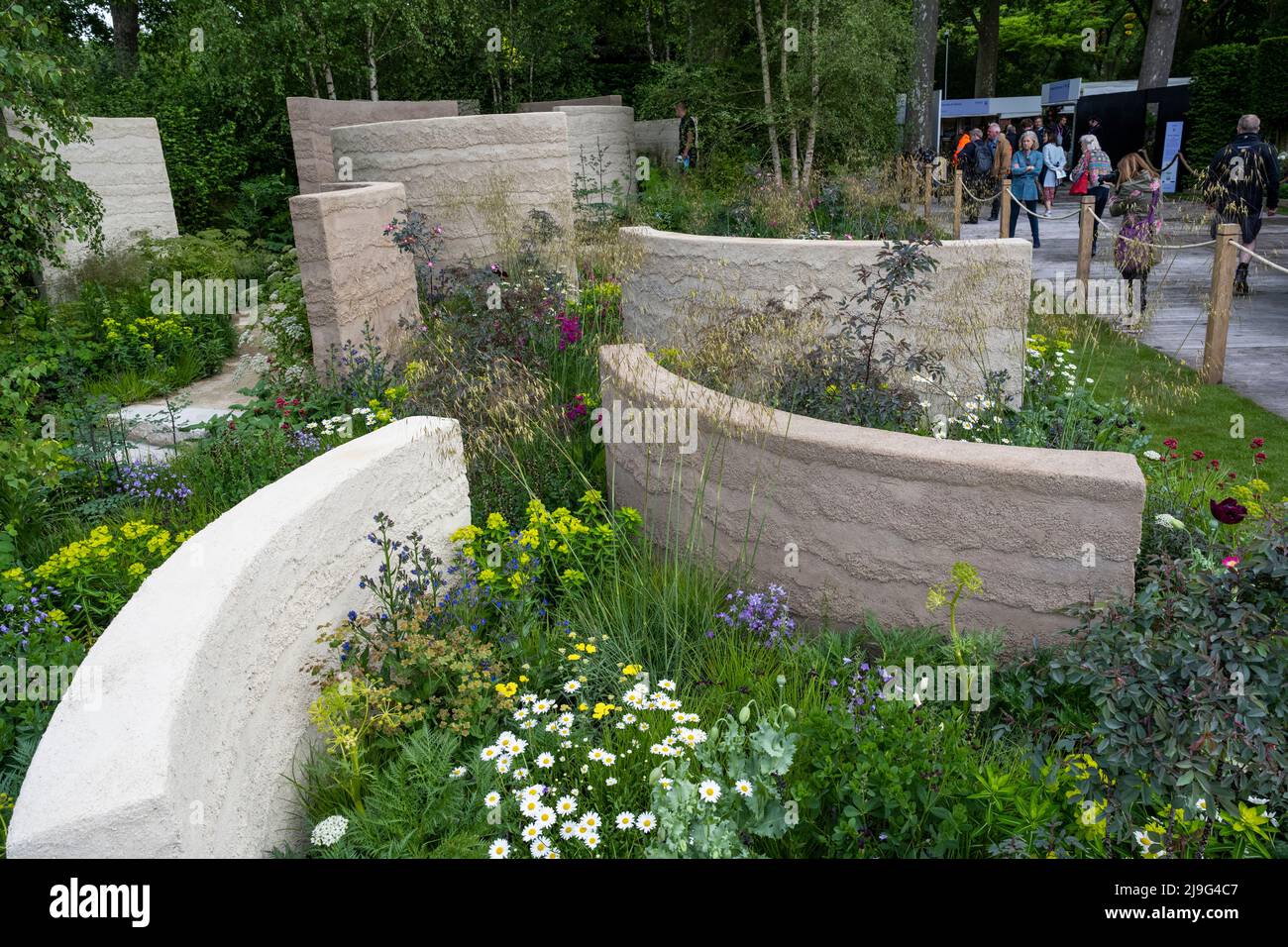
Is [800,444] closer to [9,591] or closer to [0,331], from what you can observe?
[9,591]

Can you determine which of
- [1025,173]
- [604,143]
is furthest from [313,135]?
[1025,173]

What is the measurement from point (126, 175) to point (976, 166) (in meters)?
13.9

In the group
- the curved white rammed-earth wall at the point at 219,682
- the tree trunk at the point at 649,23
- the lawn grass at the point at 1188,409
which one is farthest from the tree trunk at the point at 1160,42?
the curved white rammed-earth wall at the point at 219,682

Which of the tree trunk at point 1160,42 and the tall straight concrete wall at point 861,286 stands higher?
the tree trunk at point 1160,42

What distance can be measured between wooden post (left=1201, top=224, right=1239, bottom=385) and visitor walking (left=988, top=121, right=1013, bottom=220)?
652cm

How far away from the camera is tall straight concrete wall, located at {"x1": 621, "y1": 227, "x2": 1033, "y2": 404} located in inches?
223

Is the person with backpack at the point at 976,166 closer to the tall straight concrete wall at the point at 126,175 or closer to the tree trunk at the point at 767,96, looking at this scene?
the tree trunk at the point at 767,96

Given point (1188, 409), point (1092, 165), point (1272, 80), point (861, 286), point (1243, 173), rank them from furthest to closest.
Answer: point (1272, 80) → point (1092, 165) → point (1243, 173) → point (1188, 409) → point (861, 286)

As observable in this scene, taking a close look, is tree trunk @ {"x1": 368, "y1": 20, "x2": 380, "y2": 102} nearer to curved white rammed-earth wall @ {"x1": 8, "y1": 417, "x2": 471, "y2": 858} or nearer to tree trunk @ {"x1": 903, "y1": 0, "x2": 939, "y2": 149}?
tree trunk @ {"x1": 903, "y1": 0, "x2": 939, "y2": 149}

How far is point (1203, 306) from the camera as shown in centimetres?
885

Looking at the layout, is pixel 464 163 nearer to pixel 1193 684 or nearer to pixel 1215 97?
pixel 1193 684

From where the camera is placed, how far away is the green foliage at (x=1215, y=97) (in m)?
20.5

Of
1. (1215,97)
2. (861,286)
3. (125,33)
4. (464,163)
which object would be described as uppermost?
(125,33)

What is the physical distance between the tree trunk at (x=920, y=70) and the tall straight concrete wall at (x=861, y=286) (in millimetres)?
13838
